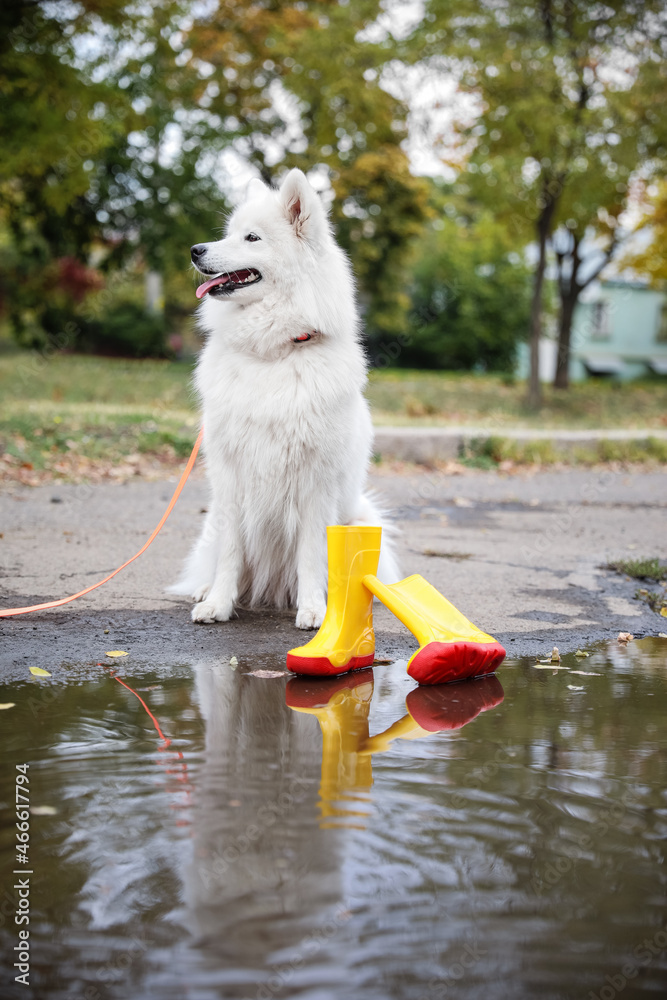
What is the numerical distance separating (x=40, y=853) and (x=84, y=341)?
90.1 feet

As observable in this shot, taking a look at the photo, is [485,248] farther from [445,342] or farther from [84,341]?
[84,341]

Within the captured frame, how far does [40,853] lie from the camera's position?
204 cm

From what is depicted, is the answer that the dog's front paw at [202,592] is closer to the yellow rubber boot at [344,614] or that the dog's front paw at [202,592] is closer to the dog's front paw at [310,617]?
the dog's front paw at [310,617]

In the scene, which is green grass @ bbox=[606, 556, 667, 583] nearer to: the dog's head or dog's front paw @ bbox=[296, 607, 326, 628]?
dog's front paw @ bbox=[296, 607, 326, 628]

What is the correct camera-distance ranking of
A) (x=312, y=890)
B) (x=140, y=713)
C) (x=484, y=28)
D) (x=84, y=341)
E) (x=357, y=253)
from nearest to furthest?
(x=312, y=890)
(x=140, y=713)
(x=484, y=28)
(x=357, y=253)
(x=84, y=341)

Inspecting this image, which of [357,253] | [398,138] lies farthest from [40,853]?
[357,253]

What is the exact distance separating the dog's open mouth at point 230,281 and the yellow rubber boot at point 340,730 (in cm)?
174

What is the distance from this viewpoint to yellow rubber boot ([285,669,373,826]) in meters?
2.35

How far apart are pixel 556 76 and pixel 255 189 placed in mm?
13048

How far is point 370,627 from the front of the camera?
3.66 meters

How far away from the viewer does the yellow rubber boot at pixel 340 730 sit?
2350mm

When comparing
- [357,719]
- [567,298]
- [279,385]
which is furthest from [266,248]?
[567,298]

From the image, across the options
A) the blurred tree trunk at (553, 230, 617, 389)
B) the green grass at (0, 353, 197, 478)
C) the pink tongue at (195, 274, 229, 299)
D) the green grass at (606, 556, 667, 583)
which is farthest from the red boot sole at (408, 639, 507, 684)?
the blurred tree trunk at (553, 230, 617, 389)

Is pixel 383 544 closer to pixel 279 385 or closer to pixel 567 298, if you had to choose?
pixel 279 385
